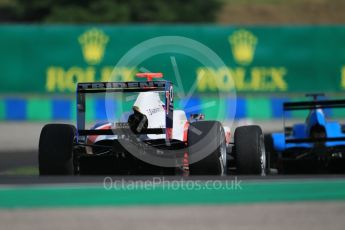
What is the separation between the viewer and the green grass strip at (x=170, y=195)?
6.22 metres

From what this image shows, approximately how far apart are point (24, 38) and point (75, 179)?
40.6 feet

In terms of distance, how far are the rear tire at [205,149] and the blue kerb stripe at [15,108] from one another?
11528 mm

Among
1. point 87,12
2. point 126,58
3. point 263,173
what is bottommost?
point 263,173

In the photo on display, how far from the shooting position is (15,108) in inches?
767

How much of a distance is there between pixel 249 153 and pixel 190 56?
1089 centimetres

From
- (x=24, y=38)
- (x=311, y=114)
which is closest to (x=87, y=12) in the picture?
(x=24, y=38)

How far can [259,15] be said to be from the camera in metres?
38.4

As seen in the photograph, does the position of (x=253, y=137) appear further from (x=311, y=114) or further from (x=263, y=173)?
(x=311, y=114)

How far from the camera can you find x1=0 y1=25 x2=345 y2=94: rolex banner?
19.3 metres

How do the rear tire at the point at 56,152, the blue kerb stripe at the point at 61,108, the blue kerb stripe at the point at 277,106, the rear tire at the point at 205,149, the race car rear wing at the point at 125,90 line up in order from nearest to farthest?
the rear tire at the point at 205,149 → the rear tire at the point at 56,152 → the race car rear wing at the point at 125,90 → the blue kerb stripe at the point at 61,108 → the blue kerb stripe at the point at 277,106

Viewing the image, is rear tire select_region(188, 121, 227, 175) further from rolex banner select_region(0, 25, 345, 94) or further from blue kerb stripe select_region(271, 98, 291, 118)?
blue kerb stripe select_region(271, 98, 291, 118)
